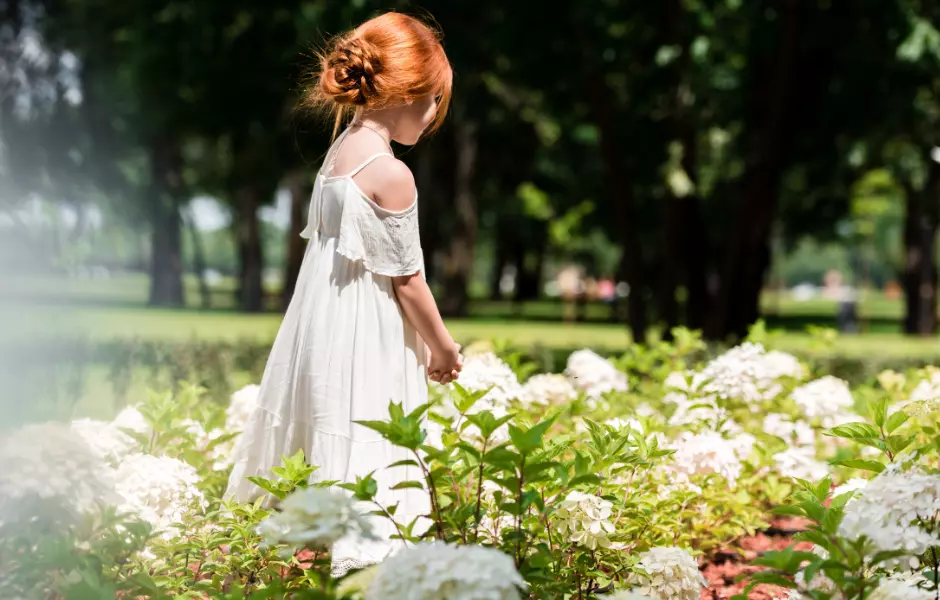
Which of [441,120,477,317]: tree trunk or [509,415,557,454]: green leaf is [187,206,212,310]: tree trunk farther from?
[509,415,557,454]: green leaf

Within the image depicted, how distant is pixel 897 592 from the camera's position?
2553 millimetres

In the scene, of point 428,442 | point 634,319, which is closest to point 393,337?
point 428,442

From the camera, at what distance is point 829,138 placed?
42.7 ft

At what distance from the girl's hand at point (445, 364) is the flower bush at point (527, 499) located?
0.35 ft

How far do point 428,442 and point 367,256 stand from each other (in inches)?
30.8

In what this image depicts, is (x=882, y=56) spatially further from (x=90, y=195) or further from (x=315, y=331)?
(x=90, y=195)

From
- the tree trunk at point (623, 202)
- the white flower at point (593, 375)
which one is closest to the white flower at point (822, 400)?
the white flower at point (593, 375)

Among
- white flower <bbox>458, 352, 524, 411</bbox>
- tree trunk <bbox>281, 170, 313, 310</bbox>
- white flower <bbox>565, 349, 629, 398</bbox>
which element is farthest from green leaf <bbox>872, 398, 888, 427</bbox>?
tree trunk <bbox>281, 170, 313, 310</bbox>

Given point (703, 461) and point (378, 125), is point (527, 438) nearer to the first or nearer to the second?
point (378, 125)

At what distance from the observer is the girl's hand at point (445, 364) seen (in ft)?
11.4

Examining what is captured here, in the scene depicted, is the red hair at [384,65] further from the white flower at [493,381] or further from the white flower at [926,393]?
the white flower at [926,393]

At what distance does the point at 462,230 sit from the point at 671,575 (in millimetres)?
25463

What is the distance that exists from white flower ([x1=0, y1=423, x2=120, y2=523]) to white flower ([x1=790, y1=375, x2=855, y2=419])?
3551 millimetres

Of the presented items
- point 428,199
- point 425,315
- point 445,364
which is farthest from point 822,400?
point 428,199
